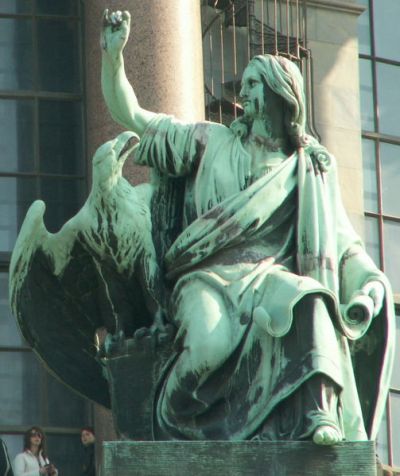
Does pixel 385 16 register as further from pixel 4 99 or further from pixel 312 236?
pixel 312 236

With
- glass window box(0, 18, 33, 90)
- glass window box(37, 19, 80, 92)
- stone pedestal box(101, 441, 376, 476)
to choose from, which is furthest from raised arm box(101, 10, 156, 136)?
glass window box(37, 19, 80, 92)

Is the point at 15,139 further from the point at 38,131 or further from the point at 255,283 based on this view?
the point at 255,283

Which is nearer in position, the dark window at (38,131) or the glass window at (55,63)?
the dark window at (38,131)

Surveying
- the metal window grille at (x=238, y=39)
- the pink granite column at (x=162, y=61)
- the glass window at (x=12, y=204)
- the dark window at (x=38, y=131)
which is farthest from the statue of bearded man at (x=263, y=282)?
the metal window grille at (x=238, y=39)

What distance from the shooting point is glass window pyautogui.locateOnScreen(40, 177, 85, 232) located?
32.3 m

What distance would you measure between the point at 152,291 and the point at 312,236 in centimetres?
98

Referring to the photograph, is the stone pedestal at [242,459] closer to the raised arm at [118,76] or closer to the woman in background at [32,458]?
the raised arm at [118,76]

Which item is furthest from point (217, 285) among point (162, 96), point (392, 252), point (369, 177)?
point (369, 177)

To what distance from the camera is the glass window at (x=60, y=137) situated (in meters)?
32.7

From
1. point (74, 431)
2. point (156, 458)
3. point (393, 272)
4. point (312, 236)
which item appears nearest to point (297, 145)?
point (312, 236)

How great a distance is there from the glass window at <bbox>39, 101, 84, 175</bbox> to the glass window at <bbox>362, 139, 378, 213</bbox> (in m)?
3.56

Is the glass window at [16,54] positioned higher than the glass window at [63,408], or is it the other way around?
the glass window at [16,54]

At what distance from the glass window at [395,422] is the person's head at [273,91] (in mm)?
15736

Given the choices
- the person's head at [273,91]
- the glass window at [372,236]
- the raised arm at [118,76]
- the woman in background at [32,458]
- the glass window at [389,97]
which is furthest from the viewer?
the glass window at [389,97]
